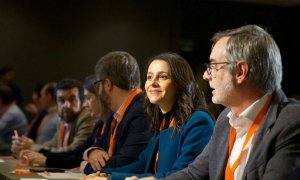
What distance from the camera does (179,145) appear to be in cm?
264

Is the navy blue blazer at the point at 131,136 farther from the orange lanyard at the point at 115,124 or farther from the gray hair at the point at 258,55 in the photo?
the gray hair at the point at 258,55

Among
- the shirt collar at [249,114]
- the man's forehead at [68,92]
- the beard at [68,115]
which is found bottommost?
the beard at [68,115]

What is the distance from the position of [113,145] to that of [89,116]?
3.39 feet

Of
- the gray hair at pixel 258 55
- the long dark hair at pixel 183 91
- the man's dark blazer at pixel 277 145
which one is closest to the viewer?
the man's dark blazer at pixel 277 145

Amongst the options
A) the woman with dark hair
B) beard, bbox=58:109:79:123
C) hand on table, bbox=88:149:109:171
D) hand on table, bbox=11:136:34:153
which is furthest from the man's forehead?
the woman with dark hair

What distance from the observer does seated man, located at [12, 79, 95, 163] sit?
4.26 metres

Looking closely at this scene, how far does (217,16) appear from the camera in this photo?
30.0ft

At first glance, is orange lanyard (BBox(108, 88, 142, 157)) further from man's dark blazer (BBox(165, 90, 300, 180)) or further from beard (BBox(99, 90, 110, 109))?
man's dark blazer (BBox(165, 90, 300, 180))

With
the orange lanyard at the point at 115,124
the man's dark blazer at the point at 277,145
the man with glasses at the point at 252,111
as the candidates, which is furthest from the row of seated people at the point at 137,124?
the man's dark blazer at the point at 277,145

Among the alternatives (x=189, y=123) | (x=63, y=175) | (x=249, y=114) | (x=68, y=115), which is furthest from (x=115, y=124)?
(x=249, y=114)

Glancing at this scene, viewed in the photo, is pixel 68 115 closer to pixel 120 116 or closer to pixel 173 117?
pixel 120 116

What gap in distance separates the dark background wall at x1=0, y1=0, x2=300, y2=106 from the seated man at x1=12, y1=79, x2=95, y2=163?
411 centimetres

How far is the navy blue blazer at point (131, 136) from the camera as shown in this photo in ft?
10.2

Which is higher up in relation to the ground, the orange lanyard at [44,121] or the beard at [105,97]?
the beard at [105,97]
